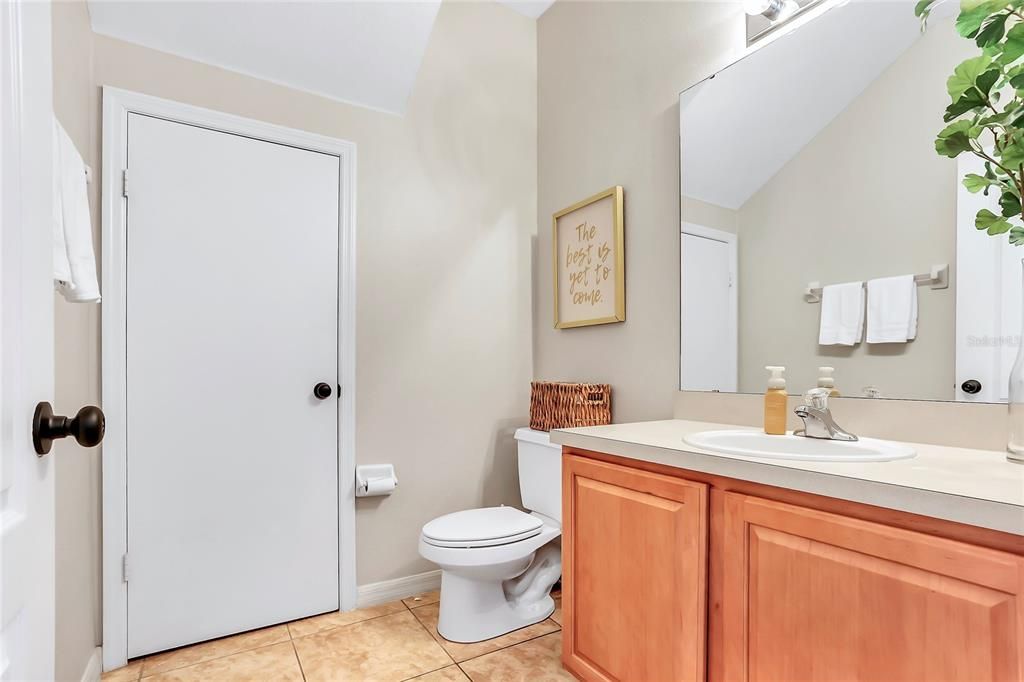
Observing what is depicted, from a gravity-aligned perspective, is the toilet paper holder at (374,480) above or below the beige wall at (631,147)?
below

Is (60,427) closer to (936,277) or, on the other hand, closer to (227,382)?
(227,382)

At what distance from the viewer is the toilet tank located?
86.0 inches

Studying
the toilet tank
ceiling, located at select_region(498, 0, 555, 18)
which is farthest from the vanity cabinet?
ceiling, located at select_region(498, 0, 555, 18)

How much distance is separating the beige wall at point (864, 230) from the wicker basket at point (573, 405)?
0.64 m

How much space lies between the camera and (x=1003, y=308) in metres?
1.21

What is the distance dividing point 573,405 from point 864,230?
1.22m

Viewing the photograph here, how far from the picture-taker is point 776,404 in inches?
60.0

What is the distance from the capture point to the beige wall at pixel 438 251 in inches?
89.8

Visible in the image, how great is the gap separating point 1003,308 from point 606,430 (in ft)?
3.31

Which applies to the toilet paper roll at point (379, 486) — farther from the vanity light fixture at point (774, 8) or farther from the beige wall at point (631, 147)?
the vanity light fixture at point (774, 8)

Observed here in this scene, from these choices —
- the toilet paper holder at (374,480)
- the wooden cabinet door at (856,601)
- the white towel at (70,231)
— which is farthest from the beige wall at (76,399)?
the wooden cabinet door at (856,601)

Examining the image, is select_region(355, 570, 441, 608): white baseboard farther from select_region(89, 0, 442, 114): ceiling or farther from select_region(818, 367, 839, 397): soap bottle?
select_region(89, 0, 442, 114): ceiling

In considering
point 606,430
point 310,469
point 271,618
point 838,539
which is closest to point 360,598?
point 271,618

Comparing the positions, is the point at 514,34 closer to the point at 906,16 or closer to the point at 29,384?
the point at 906,16
